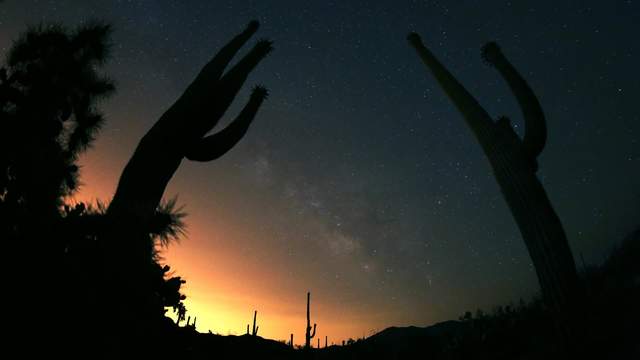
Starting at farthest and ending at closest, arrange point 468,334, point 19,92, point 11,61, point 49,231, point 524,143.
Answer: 1. point 468,334
2. point 11,61
3. point 19,92
4. point 524,143
5. point 49,231

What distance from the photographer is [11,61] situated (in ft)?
24.7

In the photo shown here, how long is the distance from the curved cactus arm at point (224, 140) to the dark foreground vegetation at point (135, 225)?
0.06ft

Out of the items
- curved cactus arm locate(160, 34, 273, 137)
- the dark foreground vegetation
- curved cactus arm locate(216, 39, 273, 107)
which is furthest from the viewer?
curved cactus arm locate(216, 39, 273, 107)

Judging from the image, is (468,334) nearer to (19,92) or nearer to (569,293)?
(569,293)

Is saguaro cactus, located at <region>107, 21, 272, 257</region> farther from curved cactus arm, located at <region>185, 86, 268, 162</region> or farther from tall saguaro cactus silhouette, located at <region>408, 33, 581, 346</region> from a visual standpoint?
tall saguaro cactus silhouette, located at <region>408, 33, 581, 346</region>

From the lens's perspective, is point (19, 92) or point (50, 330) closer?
point (50, 330)

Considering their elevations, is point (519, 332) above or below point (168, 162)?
below

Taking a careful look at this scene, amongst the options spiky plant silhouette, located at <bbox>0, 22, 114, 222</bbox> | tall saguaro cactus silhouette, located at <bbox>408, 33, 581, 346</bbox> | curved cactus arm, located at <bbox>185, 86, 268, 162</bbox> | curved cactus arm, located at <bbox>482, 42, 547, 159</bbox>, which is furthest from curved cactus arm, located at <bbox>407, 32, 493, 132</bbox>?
spiky plant silhouette, located at <bbox>0, 22, 114, 222</bbox>

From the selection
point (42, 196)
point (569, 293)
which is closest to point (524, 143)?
point (569, 293)

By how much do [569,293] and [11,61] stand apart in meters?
9.37

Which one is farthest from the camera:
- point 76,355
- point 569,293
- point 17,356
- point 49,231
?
point 49,231

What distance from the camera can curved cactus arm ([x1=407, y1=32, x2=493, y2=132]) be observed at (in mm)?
5746

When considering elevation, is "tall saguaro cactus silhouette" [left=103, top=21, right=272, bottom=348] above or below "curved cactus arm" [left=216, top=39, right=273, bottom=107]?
below

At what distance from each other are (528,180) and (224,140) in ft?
13.5
